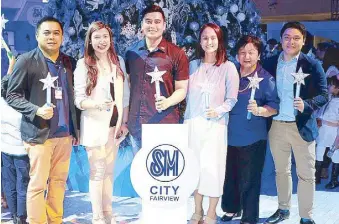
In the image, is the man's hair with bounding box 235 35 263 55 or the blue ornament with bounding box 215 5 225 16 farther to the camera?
the blue ornament with bounding box 215 5 225 16

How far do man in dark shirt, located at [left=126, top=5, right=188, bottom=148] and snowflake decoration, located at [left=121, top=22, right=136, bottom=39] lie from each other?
22cm

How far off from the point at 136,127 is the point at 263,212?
1222 mm

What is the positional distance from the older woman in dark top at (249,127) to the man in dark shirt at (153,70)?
45 centimetres

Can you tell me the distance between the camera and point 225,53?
11.9 ft

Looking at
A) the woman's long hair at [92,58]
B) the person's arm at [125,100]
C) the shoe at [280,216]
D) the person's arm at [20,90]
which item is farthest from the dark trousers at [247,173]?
the person's arm at [20,90]

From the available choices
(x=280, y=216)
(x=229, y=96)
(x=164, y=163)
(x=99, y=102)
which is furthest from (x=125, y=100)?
(x=280, y=216)

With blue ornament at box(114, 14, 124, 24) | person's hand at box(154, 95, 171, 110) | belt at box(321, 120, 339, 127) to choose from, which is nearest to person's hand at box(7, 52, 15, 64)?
blue ornament at box(114, 14, 124, 24)

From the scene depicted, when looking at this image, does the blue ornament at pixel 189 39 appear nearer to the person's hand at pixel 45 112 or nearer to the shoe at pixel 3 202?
the person's hand at pixel 45 112

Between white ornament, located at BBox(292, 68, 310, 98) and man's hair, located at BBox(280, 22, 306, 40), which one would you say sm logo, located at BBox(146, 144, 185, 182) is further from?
man's hair, located at BBox(280, 22, 306, 40)

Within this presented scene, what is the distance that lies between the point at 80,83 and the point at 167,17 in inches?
34.9

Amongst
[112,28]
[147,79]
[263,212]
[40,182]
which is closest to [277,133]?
[263,212]

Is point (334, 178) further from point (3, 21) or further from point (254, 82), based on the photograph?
point (3, 21)

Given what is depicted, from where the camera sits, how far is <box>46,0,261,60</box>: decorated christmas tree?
3.75m

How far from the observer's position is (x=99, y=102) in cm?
356
